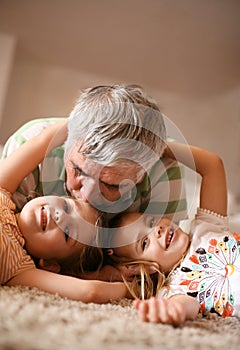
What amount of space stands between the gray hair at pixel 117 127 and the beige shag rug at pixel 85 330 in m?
0.37

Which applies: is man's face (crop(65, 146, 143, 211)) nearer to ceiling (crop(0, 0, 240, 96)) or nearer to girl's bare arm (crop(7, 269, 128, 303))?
girl's bare arm (crop(7, 269, 128, 303))

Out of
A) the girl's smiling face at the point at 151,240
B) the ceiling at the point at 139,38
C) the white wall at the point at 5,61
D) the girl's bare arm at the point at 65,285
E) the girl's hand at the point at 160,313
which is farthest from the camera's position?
the white wall at the point at 5,61

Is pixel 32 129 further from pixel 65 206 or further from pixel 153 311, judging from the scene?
pixel 153 311

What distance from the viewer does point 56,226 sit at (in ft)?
3.30

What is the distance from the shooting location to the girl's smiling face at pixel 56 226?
39.4 inches

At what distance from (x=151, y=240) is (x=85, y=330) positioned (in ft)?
1.77

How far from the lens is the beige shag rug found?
0.50 m

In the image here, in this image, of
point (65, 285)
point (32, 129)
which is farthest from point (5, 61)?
point (65, 285)

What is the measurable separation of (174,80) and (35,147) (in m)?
2.01

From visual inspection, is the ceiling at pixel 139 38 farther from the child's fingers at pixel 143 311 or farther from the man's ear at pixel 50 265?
the child's fingers at pixel 143 311

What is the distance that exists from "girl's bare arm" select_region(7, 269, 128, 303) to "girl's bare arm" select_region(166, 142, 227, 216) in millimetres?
501

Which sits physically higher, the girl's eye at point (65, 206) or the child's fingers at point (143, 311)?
the girl's eye at point (65, 206)

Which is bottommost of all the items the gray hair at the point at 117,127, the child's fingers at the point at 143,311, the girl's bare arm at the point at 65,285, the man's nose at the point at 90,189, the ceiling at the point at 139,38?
the girl's bare arm at the point at 65,285

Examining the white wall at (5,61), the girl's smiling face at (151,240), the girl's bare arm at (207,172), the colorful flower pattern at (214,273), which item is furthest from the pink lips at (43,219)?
the white wall at (5,61)
